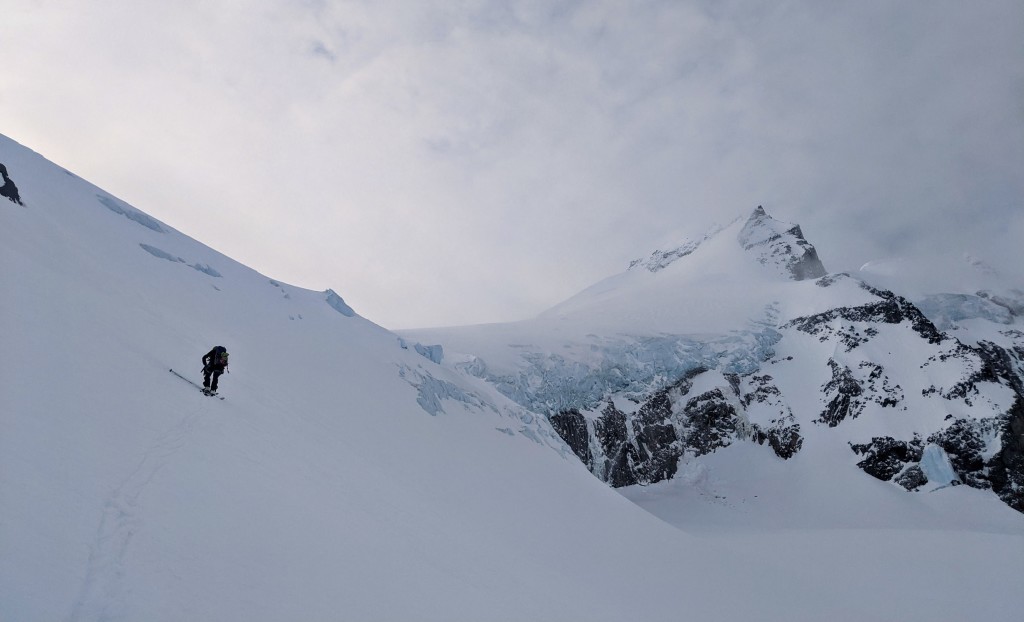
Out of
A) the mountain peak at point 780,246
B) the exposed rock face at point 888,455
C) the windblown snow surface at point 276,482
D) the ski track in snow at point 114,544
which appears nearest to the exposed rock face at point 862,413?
the exposed rock face at point 888,455

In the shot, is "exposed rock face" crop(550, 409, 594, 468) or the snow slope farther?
"exposed rock face" crop(550, 409, 594, 468)

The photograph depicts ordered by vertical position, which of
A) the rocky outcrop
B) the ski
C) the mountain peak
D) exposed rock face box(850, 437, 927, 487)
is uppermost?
the mountain peak

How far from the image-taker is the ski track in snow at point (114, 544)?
12.9 ft

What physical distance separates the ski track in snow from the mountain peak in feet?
334

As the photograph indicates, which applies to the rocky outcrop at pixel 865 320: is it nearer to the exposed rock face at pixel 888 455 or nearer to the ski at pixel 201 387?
the exposed rock face at pixel 888 455

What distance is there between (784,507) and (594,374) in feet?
77.2

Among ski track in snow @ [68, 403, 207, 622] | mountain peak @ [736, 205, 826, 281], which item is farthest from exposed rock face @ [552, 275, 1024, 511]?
ski track in snow @ [68, 403, 207, 622]

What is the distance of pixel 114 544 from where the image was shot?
4.69m

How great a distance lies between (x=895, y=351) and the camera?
196 ft

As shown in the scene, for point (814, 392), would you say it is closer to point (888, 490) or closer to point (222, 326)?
point (888, 490)

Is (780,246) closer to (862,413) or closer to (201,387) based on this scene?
(862,413)

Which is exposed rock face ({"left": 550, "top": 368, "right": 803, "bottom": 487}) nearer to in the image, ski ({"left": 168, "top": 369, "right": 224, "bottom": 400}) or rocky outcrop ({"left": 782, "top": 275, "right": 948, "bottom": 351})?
rocky outcrop ({"left": 782, "top": 275, "right": 948, "bottom": 351})

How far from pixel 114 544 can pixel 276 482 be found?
12.6ft

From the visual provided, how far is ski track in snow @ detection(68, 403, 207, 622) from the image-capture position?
12.9ft
